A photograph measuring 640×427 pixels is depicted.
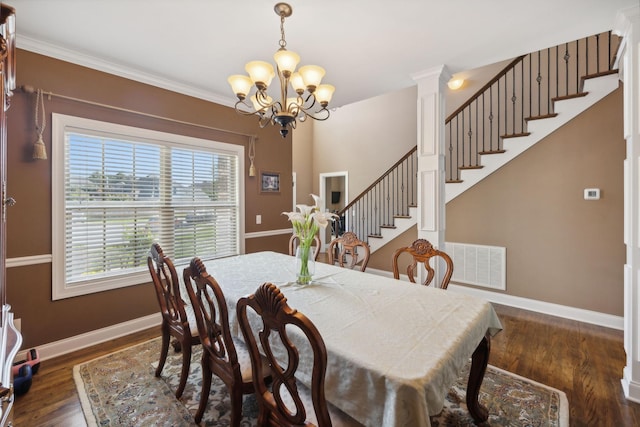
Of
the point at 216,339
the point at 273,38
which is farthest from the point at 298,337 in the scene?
the point at 273,38

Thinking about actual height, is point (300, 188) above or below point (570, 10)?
below

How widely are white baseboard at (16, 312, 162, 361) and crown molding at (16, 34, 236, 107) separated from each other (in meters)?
2.44

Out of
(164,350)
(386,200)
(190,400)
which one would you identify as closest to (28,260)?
(164,350)

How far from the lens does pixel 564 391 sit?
6.37 feet

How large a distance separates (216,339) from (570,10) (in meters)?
3.14

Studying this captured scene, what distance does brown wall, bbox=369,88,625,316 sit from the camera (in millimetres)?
2895

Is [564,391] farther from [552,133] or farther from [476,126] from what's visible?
[476,126]

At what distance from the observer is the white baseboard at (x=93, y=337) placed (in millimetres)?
2365

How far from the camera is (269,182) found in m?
4.05

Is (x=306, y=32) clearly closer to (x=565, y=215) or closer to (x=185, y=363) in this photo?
(x=185, y=363)

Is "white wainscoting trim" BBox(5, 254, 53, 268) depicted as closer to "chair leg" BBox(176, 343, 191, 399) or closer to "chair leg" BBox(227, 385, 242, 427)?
"chair leg" BBox(176, 343, 191, 399)

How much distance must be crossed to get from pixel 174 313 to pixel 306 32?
2.29 m

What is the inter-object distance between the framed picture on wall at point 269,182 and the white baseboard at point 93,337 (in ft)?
6.52

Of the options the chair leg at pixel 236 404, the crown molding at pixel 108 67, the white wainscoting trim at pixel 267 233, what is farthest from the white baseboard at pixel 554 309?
the crown molding at pixel 108 67
